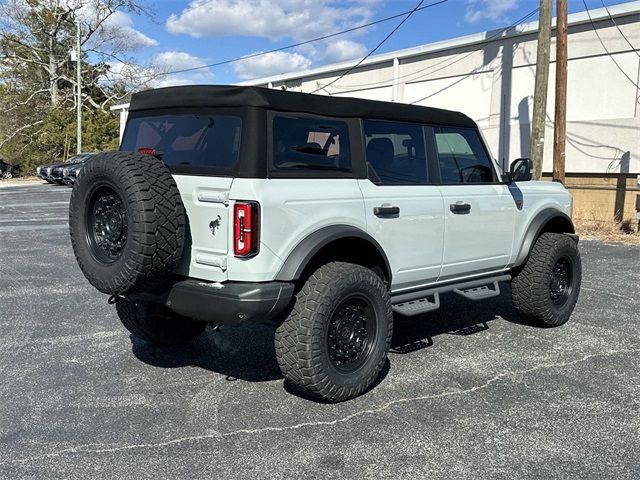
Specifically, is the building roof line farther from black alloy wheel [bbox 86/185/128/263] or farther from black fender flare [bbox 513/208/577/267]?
black alloy wheel [bbox 86/185/128/263]

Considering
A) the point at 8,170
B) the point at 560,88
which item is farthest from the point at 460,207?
the point at 8,170

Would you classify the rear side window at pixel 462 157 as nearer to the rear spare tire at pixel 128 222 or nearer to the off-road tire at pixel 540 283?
the off-road tire at pixel 540 283

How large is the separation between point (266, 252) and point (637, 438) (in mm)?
2425

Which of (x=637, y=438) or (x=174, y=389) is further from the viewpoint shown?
(x=174, y=389)

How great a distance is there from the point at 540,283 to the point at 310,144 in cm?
284

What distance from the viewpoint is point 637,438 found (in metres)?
3.63

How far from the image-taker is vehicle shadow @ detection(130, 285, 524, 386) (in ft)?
15.8

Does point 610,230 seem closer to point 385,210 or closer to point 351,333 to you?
point 385,210

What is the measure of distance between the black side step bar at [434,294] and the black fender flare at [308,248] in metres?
0.83

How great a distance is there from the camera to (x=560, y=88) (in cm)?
1330

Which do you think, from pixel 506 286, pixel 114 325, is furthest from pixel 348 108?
pixel 506 286

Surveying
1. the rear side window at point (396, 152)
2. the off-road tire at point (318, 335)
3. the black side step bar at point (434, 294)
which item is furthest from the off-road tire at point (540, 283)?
the off-road tire at point (318, 335)

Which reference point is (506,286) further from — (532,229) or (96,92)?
(96,92)

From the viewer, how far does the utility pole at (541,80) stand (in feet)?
43.3
